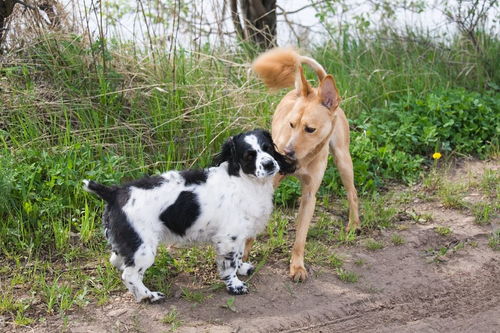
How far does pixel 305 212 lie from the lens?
5.22 meters

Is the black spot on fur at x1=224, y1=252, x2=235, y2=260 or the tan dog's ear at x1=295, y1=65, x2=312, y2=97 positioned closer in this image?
the black spot on fur at x1=224, y1=252, x2=235, y2=260

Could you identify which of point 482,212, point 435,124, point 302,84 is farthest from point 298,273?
point 435,124

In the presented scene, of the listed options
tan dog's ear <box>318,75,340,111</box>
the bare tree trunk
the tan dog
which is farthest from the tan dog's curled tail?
the bare tree trunk

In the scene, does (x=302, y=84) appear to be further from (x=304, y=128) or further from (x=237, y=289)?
(x=237, y=289)

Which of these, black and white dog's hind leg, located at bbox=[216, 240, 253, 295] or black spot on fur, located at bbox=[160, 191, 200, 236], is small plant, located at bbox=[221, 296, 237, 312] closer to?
black and white dog's hind leg, located at bbox=[216, 240, 253, 295]

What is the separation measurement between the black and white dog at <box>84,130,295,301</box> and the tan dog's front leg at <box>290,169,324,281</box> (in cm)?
44

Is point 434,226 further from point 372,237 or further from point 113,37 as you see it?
point 113,37

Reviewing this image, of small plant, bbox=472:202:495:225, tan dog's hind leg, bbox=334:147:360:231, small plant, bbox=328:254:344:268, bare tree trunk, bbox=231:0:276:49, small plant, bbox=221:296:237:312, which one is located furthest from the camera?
bare tree trunk, bbox=231:0:276:49

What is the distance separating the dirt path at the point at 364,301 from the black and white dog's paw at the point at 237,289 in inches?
→ 1.8

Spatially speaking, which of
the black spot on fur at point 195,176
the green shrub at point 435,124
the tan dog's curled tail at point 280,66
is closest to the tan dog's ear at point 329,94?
the tan dog's curled tail at point 280,66

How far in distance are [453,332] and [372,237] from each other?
→ 141cm

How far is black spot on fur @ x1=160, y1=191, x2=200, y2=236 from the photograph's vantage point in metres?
4.48

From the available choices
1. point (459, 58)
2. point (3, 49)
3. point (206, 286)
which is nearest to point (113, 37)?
point (3, 49)

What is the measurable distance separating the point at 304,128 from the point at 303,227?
0.72 metres
